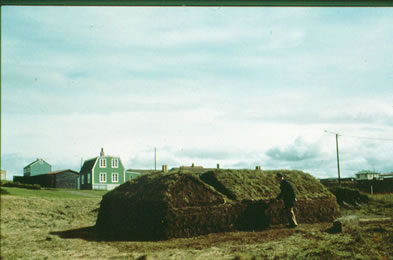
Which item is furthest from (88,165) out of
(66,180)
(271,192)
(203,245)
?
(203,245)

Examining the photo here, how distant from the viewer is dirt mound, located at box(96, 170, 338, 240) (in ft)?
36.0

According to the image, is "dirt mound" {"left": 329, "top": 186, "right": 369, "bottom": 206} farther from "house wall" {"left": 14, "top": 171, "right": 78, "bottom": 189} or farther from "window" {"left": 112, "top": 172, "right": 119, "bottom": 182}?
"house wall" {"left": 14, "top": 171, "right": 78, "bottom": 189}

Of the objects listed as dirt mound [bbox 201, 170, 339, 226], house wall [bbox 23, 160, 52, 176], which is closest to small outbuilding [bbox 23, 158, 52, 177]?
house wall [bbox 23, 160, 52, 176]

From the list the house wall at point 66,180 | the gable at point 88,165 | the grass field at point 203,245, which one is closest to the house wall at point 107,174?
the gable at point 88,165

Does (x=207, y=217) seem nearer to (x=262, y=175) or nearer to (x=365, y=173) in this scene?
(x=262, y=175)

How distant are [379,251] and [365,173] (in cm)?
8531

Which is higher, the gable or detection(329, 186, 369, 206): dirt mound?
the gable

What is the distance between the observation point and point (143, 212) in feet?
36.8

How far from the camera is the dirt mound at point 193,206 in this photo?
36.0 ft

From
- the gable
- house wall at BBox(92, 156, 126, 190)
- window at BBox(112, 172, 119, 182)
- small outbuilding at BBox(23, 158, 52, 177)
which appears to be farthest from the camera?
small outbuilding at BBox(23, 158, 52, 177)

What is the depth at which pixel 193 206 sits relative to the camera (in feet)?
37.4

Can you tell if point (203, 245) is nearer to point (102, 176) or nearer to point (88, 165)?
point (102, 176)

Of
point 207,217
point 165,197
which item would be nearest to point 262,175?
point 207,217

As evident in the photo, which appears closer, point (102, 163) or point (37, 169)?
point (102, 163)
